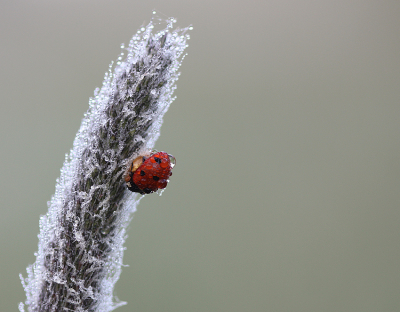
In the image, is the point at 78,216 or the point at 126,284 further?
the point at 126,284

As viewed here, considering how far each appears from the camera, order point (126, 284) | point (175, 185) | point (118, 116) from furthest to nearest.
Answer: point (175, 185), point (126, 284), point (118, 116)

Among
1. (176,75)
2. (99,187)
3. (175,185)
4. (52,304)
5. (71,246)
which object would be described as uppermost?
(175,185)

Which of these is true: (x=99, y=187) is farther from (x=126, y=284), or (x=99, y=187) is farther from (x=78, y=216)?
(x=126, y=284)

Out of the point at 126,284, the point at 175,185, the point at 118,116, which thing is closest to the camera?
the point at 118,116

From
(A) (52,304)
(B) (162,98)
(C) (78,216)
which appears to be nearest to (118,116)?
(B) (162,98)
